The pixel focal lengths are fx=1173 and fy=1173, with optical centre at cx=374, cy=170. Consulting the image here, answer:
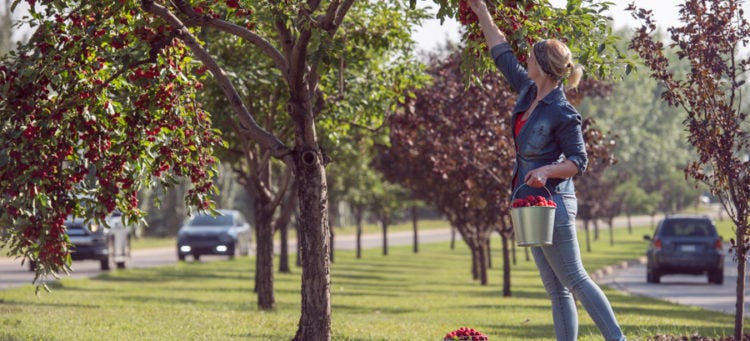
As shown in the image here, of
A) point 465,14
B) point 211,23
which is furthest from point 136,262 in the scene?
point 465,14

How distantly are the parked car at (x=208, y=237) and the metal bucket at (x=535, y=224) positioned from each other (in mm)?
30874

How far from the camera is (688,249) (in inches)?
1083

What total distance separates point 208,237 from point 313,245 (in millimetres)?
28596

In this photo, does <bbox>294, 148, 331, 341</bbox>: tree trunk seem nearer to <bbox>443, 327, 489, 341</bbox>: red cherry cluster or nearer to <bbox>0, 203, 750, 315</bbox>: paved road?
<bbox>443, 327, 489, 341</bbox>: red cherry cluster

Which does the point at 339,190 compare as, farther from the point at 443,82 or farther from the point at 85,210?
the point at 85,210

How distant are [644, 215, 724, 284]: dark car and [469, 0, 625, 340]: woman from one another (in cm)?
2200

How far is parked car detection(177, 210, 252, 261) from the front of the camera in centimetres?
3678

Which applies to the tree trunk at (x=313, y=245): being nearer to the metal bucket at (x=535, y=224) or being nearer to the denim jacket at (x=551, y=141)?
the denim jacket at (x=551, y=141)

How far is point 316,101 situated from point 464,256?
33.9 m

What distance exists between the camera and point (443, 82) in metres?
21.3

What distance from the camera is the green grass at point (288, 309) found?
12.5 meters

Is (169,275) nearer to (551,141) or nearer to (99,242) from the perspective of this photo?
(99,242)

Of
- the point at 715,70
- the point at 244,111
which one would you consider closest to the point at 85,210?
the point at 244,111

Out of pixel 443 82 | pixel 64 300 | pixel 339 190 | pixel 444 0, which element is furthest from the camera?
pixel 339 190
